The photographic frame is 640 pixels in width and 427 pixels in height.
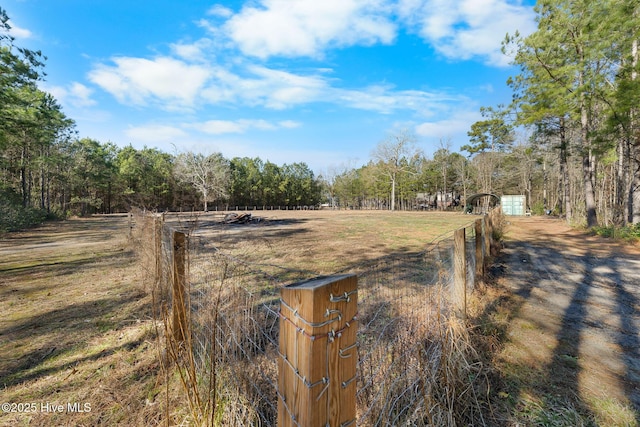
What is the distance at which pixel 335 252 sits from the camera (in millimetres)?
7297

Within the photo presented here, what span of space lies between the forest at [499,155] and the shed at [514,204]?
2.34 m

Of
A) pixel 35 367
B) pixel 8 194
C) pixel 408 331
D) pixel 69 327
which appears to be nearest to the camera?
pixel 408 331

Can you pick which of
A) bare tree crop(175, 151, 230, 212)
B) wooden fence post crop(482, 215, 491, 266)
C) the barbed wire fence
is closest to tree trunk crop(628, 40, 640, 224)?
wooden fence post crop(482, 215, 491, 266)

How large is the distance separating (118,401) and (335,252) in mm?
5589

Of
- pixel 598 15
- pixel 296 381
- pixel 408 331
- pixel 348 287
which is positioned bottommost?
pixel 408 331

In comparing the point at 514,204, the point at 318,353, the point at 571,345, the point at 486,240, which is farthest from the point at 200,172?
the point at 318,353

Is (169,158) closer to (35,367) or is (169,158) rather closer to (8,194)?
(8,194)

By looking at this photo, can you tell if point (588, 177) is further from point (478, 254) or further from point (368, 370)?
point (368, 370)

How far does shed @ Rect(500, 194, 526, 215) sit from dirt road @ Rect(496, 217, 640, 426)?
2297 cm

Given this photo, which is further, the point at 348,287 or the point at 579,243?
the point at 579,243

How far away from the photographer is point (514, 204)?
25781 mm

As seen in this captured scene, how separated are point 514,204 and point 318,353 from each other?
30957mm

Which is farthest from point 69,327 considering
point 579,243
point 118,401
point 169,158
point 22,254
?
point 169,158

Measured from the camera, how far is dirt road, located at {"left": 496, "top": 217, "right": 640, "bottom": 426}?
1983 millimetres
